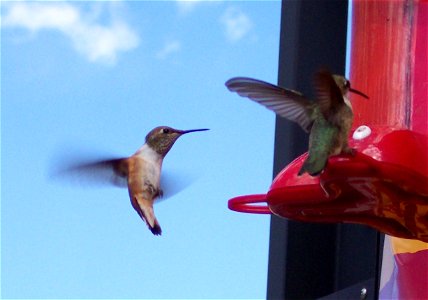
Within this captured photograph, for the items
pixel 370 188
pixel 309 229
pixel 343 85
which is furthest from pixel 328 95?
pixel 309 229

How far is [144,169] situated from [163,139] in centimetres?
13

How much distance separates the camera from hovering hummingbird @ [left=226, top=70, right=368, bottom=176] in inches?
120

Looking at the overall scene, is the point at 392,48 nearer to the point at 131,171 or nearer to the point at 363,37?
the point at 363,37

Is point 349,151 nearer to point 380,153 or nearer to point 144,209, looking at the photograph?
point 380,153

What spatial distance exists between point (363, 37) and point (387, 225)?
2.53 feet

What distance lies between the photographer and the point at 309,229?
430 cm

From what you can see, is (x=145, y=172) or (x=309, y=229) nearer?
(x=145, y=172)

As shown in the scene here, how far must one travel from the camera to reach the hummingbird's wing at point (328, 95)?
2.96 metres

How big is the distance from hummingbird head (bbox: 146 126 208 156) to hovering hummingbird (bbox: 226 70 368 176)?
1.77 ft

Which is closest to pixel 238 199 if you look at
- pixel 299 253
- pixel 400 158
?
pixel 400 158

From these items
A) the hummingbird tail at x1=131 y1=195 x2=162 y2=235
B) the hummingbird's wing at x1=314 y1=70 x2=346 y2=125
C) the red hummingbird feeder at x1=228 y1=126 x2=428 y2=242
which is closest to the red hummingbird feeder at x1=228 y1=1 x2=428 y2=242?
the red hummingbird feeder at x1=228 y1=126 x2=428 y2=242

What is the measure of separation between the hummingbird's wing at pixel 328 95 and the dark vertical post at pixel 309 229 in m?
1.07

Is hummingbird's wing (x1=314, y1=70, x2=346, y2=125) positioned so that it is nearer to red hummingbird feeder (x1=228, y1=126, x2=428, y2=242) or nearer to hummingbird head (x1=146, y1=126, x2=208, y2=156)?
red hummingbird feeder (x1=228, y1=126, x2=428, y2=242)

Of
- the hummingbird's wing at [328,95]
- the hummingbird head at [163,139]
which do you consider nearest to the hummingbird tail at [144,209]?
the hummingbird head at [163,139]
